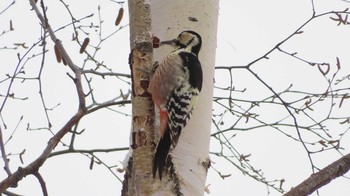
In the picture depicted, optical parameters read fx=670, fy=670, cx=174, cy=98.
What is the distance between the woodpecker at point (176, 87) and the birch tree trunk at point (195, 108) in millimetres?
26

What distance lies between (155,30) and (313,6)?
3.11 ft

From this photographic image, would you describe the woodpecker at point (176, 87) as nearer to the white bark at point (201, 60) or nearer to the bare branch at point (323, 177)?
the white bark at point (201, 60)

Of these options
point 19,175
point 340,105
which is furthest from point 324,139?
point 19,175

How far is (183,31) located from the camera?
250cm

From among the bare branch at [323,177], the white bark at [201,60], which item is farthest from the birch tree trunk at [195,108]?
the bare branch at [323,177]

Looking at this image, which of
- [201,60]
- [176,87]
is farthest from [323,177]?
[176,87]

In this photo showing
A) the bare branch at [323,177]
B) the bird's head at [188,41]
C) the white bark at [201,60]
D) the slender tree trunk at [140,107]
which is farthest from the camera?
the bird's head at [188,41]

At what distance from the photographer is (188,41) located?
8.22 ft

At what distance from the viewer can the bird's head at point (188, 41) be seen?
2488 millimetres

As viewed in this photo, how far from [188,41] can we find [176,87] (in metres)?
0.36

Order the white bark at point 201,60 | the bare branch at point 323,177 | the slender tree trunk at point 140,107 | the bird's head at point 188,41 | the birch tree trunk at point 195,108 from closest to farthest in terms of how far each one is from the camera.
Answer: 1. the bare branch at point 323,177
2. the slender tree trunk at point 140,107
3. the birch tree trunk at point 195,108
4. the white bark at point 201,60
5. the bird's head at point 188,41

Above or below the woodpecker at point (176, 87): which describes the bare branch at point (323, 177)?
below

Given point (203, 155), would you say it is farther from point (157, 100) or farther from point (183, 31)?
point (183, 31)

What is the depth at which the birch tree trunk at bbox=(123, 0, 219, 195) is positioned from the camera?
2.09m
